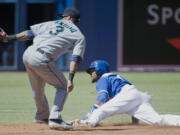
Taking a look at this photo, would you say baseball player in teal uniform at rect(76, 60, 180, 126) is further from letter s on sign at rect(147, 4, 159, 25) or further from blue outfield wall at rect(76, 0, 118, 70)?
letter s on sign at rect(147, 4, 159, 25)

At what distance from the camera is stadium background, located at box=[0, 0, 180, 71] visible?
19297 millimetres

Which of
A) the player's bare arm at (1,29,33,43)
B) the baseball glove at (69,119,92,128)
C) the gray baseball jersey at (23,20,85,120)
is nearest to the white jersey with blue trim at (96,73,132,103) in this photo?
the baseball glove at (69,119,92,128)

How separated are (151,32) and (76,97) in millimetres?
8777

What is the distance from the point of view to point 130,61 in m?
19.5

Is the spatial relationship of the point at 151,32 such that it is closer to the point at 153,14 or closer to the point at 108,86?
the point at 153,14

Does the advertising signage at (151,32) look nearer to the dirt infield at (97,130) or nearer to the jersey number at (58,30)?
the dirt infield at (97,130)

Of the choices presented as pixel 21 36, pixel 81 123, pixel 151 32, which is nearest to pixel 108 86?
pixel 81 123

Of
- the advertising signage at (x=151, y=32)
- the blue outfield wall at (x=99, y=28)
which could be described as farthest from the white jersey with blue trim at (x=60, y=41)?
the advertising signage at (x=151, y=32)

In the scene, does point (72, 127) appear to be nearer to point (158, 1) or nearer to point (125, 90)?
point (125, 90)

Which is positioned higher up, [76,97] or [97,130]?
[97,130]

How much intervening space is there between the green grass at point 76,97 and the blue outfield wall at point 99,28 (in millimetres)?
2783

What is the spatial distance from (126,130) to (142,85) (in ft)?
24.1

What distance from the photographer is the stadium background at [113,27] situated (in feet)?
63.3

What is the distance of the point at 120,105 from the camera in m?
7.00
